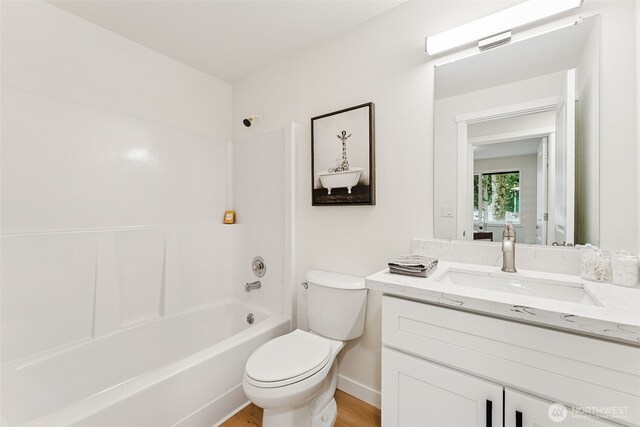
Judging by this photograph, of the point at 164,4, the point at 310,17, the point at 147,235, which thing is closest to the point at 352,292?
the point at 147,235

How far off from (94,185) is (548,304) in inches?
92.4

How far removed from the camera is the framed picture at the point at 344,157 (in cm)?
167

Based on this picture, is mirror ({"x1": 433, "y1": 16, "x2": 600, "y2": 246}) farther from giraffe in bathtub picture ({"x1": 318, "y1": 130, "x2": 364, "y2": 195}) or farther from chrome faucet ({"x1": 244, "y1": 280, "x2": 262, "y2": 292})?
chrome faucet ({"x1": 244, "y1": 280, "x2": 262, "y2": 292})

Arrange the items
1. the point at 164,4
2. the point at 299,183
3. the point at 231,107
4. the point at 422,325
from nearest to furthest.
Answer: the point at 422,325 < the point at 164,4 < the point at 299,183 < the point at 231,107

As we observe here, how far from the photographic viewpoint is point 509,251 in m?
1.18

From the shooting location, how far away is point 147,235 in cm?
191

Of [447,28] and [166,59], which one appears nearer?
[447,28]

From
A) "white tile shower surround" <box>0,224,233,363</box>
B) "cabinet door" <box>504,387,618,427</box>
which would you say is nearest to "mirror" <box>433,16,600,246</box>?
"cabinet door" <box>504,387,618,427</box>

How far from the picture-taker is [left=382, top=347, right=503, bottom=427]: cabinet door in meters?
0.88

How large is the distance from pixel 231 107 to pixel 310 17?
1.19 m

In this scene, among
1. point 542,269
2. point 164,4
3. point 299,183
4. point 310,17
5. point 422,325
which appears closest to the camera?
point 422,325

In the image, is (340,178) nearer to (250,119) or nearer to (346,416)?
(250,119)

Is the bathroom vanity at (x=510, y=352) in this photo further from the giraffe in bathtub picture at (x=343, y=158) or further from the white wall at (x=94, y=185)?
the white wall at (x=94, y=185)

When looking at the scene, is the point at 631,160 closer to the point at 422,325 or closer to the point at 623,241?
the point at 623,241
